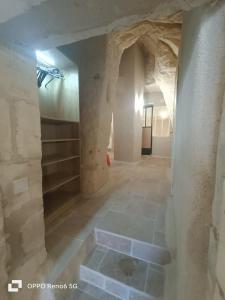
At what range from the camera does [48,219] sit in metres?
1.67

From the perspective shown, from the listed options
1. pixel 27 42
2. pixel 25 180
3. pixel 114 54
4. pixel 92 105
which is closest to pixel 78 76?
pixel 92 105

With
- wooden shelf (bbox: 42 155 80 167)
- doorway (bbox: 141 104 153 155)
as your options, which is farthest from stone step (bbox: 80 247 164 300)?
doorway (bbox: 141 104 153 155)

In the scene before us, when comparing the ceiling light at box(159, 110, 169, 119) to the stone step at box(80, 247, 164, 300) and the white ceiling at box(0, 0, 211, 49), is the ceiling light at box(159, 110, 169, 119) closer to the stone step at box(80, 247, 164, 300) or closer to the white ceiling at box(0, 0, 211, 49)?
the stone step at box(80, 247, 164, 300)

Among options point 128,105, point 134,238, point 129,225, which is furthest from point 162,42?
point 134,238

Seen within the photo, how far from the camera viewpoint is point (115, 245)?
148cm

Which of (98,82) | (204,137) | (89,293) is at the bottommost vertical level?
(89,293)

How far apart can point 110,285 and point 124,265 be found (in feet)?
0.61

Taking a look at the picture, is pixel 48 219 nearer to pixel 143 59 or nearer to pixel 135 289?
pixel 135 289

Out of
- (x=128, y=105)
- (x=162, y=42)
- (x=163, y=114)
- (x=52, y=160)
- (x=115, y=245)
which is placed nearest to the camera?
(x=115, y=245)

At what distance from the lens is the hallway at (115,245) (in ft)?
4.00

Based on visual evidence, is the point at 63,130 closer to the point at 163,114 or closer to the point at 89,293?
the point at 89,293

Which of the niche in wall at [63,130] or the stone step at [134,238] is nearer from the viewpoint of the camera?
the stone step at [134,238]

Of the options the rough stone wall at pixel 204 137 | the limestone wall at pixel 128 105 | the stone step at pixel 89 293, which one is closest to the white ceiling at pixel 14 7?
the rough stone wall at pixel 204 137

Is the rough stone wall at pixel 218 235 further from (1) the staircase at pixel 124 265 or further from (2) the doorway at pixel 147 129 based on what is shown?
(2) the doorway at pixel 147 129
